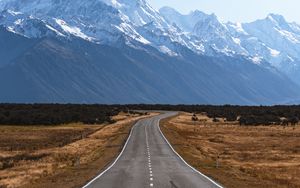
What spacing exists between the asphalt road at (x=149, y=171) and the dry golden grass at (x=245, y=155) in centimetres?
158

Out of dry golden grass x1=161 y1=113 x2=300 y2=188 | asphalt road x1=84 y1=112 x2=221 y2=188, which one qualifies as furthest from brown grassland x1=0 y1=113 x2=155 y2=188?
dry golden grass x1=161 y1=113 x2=300 y2=188

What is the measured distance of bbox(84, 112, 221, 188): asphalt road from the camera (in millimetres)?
39344

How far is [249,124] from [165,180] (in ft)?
297

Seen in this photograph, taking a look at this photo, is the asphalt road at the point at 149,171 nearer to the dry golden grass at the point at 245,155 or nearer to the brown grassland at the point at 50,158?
the brown grassland at the point at 50,158

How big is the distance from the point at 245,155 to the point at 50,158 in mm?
21773

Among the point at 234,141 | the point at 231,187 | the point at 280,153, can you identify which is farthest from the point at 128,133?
the point at 231,187

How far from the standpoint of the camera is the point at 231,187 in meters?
38.7

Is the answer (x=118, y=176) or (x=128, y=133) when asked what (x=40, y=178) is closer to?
(x=118, y=176)

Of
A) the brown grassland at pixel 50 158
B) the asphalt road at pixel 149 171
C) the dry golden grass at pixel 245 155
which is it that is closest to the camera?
the asphalt road at pixel 149 171

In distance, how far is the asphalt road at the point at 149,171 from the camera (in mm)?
39344

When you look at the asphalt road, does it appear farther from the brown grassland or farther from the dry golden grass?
the dry golden grass

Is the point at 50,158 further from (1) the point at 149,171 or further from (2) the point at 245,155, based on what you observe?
(2) the point at 245,155

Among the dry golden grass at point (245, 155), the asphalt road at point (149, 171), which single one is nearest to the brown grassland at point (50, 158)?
the asphalt road at point (149, 171)

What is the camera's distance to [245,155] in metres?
68.9
